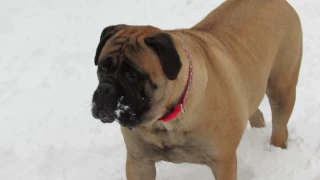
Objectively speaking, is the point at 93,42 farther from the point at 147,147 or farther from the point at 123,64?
the point at 123,64

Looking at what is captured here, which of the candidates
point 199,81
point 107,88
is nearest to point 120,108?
point 107,88

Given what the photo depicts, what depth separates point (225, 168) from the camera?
9.24 feet

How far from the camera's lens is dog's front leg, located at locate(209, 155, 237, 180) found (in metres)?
2.80

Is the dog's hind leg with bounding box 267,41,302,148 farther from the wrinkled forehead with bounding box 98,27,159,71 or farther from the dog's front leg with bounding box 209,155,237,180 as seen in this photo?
the wrinkled forehead with bounding box 98,27,159,71

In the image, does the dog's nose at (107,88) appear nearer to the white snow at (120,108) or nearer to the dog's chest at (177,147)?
the white snow at (120,108)

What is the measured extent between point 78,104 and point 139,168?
1673mm

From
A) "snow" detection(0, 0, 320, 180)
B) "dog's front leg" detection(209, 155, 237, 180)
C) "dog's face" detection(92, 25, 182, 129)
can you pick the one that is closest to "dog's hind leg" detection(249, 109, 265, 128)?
"snow" detection(0, 0, 320, 180)

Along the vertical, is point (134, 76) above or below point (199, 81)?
above

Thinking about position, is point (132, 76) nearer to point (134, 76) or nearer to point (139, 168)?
point (134, 76)

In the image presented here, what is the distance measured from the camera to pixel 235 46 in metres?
3.12

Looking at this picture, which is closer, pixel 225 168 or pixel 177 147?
pixel 177 147

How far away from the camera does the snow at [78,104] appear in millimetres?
3682

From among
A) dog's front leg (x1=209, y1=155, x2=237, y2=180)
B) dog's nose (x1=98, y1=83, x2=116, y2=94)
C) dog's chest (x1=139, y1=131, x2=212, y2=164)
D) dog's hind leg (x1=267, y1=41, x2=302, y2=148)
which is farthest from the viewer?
dog's hind leg (x1=267, y1=41, x2=302, y2=148)

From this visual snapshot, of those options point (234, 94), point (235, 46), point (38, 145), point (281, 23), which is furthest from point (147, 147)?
point (38, 145)
